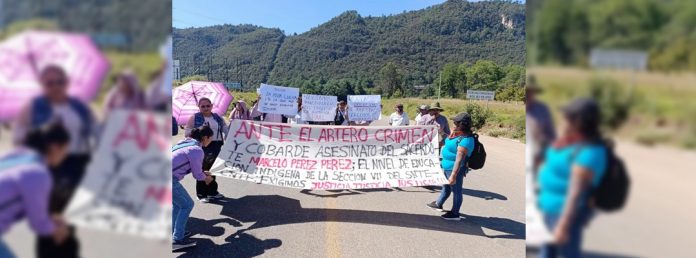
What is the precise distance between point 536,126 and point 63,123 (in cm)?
110

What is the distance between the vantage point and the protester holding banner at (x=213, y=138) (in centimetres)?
555

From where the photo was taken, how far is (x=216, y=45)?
97.0 metres

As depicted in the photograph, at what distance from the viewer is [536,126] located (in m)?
1.03

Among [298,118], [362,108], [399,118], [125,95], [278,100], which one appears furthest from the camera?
[362,108]

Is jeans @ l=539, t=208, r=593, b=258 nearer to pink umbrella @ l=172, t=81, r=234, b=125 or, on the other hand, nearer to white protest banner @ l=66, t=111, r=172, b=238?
white protest banner @ l=66, t=111, r=172, b=238

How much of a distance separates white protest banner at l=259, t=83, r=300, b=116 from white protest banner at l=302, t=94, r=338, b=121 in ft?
4.57

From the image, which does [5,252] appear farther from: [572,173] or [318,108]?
[318,108]

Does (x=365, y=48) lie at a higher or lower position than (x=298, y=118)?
higher

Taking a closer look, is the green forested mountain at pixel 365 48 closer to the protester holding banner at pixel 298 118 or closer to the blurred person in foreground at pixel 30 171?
the protester holding banner at pixel 298 118

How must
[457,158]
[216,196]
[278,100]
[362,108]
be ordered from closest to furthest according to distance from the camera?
1. [457,158]
2. [216,196]
3. [278,100]
4. [362,108]

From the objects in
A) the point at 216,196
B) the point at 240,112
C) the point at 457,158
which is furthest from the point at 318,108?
the point at 457,158

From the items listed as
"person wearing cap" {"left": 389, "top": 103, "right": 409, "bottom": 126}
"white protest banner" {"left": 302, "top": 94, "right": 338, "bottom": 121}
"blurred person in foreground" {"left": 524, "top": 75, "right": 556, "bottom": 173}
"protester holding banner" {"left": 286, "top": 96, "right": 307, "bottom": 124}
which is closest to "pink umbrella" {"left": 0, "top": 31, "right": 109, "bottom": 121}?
"blurred person in foreground" {"left": 524, "top": 75, "right": 556, "bottom": 173}

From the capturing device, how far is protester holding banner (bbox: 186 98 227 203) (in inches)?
219

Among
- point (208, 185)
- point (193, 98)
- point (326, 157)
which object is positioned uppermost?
point (193, 98)
